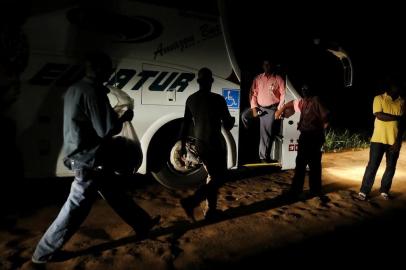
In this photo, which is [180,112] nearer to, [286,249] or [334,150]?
[286,249]

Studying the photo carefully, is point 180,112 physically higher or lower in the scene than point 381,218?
higher

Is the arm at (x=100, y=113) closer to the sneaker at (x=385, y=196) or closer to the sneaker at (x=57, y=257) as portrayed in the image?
the sneaker at (x=57, y=257)

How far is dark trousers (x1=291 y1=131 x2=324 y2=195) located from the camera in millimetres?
4488

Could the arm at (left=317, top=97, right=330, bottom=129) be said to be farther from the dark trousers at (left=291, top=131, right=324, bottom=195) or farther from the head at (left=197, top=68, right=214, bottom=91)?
the head at (left=197, top=68, right=214, bottom=91)

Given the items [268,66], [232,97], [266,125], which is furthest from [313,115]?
[268,66]

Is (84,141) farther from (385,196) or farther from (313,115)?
(385,196)

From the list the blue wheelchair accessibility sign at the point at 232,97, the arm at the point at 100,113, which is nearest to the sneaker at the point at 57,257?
the arm at the point at 100,113

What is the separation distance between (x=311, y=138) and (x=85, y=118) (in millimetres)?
3055

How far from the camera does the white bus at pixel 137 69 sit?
3.90 m

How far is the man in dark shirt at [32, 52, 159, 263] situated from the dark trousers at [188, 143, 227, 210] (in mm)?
1050

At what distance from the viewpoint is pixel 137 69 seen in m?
4.34

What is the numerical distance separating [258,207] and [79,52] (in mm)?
2990

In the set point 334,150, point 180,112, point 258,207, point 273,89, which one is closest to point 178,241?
point 258,207

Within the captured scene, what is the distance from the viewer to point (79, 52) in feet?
13.2
